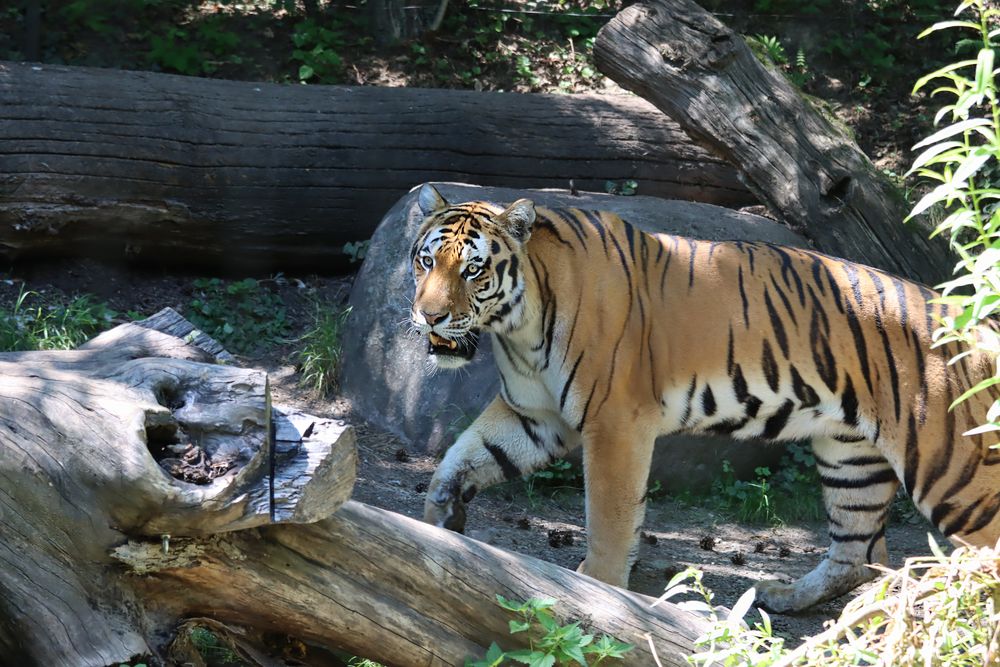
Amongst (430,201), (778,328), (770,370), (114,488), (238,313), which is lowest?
(238,313)

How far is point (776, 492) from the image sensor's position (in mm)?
6223

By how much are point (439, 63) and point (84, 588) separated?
24.5ft

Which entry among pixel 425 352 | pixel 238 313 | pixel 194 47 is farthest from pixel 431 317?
pixel 194 47

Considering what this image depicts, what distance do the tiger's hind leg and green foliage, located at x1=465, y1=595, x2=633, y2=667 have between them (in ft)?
6.86

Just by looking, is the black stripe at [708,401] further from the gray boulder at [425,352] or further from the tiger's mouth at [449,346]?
the gray boulder at [425,352]

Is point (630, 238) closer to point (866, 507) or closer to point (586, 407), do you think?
point (586, 407)

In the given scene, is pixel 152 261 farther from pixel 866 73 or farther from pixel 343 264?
pixel 866 73

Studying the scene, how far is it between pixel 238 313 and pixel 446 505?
3.18 metres

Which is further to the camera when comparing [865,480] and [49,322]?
[49,322]

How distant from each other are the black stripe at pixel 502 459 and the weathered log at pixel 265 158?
3242 millimetres

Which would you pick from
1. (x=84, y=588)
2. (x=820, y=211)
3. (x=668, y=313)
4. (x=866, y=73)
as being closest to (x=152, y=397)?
(x=84, y=588)

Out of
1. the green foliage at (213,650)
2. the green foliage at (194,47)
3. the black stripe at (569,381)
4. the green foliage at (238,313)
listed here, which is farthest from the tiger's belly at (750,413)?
the green foliage at (194,47)

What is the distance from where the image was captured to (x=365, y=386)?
6531 millimetres

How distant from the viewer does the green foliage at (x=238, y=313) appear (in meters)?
7.09
